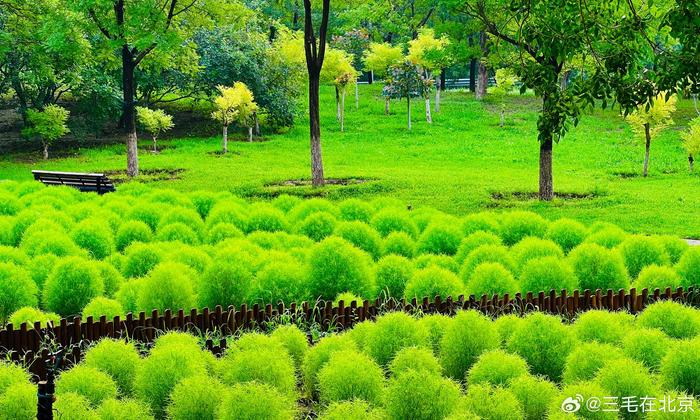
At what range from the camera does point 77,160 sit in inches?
1308

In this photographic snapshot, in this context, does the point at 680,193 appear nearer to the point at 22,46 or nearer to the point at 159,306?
the point at 159,306

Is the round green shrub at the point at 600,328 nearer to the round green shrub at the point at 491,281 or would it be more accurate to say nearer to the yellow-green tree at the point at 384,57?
the round green shrub at the point at 491,281

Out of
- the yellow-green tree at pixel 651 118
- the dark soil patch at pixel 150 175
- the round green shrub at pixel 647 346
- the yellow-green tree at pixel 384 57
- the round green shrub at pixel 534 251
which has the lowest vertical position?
the dark soil patch at pixel 150 175

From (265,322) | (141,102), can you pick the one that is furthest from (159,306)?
(141,102)

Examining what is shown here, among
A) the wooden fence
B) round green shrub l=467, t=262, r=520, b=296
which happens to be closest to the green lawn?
round green shrub l=467, t=262, r=520, b=296

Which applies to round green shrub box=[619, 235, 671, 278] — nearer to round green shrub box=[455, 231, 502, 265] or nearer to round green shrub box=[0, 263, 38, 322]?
round green shrub box=[455, 231, 502, 265]

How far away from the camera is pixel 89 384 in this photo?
598 centimetres

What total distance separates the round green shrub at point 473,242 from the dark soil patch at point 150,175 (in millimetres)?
17101

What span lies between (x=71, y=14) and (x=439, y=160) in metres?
14.8

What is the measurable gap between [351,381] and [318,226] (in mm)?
6493

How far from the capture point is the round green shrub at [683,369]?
20.3 ft

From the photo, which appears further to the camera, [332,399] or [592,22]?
[592,22]

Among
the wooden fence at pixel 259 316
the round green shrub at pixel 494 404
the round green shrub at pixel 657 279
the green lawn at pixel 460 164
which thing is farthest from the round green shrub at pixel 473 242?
the green lawn at pixel 460 164

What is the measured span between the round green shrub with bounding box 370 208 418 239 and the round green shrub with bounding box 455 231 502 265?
54.0 inches
